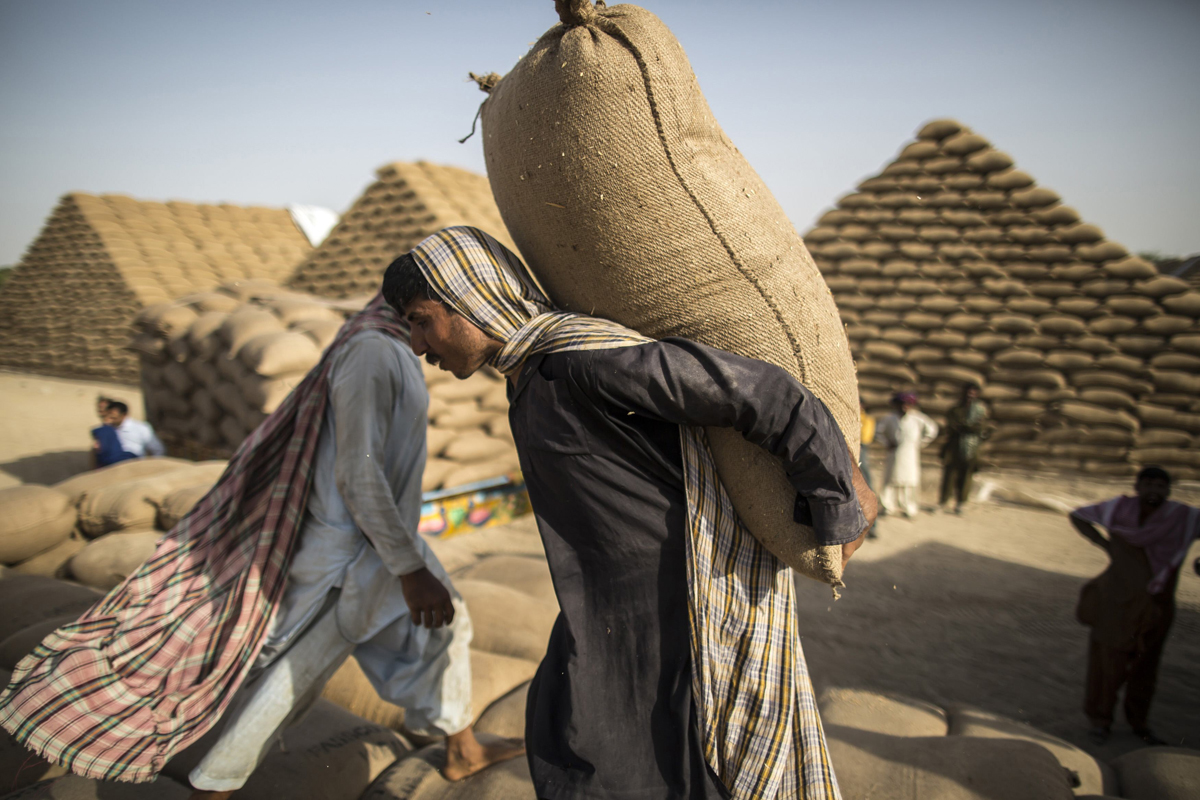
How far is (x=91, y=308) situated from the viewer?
14062 mm

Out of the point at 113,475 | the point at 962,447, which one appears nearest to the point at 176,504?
the point at 113,475

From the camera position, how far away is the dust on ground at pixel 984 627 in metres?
3.46

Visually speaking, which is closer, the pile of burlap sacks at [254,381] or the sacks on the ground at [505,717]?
the sacks on the ground at [505,717]

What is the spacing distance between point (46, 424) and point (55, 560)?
7924 millimetres

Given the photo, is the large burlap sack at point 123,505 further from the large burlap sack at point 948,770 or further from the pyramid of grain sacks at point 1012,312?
the pyramid of grain sacks at point 1012,312

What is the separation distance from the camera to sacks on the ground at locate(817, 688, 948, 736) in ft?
7.56

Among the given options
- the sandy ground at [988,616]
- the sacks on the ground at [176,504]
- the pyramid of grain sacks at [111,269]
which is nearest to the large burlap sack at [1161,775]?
the sandy ground at [988,616]

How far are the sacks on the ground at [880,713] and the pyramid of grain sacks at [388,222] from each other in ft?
24.1

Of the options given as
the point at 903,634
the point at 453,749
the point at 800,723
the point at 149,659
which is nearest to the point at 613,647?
the point at 800,723

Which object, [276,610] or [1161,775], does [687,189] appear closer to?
[276,610]

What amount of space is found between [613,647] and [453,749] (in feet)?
3.44

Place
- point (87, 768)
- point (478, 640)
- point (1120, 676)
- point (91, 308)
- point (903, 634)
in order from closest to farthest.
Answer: point (87, 768) < point (478, 640) < point (1120, 676) < point (903, 634) < point (91, 308)

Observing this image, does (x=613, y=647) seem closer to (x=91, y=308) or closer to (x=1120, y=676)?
(x=1120, y=676)

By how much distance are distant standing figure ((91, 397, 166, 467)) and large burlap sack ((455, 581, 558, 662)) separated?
4.05 metres
